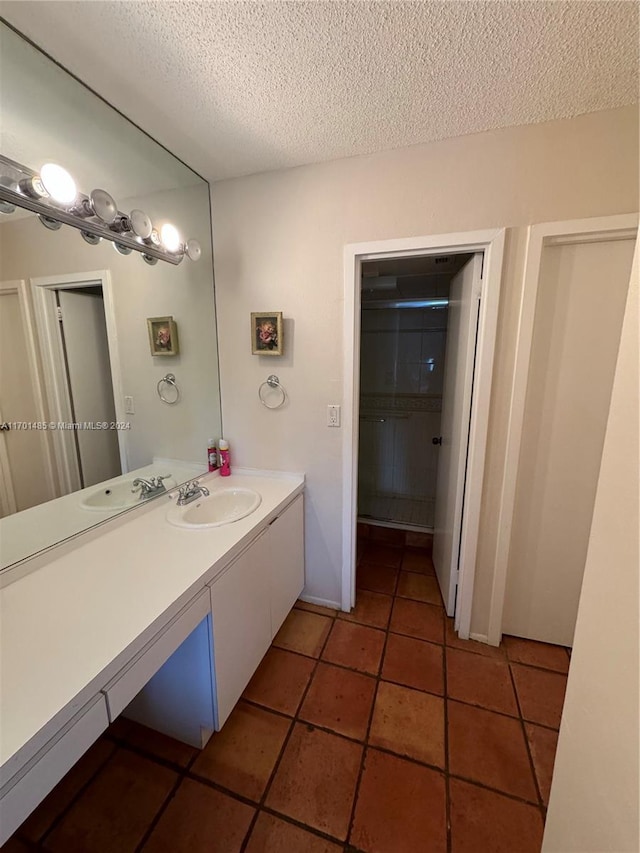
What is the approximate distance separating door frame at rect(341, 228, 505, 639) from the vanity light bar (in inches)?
34.0

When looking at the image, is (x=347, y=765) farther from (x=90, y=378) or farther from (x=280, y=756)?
(x=90, y=378)

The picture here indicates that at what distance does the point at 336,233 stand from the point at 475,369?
95cm

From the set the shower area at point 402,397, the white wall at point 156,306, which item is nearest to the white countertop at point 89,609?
the white wall at point 156,306

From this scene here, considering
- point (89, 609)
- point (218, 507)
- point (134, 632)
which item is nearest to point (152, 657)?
point (134, 632)

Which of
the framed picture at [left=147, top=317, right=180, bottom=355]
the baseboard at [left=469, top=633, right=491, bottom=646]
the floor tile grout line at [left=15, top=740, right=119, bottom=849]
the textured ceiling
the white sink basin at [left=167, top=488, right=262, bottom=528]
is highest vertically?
A: the textured ceiling

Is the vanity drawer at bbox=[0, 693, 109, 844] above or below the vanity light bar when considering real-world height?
below

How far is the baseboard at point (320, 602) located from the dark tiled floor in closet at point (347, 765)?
0.84 feet

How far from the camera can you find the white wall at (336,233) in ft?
4.30

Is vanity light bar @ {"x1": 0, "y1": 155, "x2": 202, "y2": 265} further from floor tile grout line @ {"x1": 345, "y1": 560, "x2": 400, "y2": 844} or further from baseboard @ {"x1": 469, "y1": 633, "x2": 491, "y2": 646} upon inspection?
baseboard @ {"x1": 469, "y1": 633, "x2": 491, "y2": 646}

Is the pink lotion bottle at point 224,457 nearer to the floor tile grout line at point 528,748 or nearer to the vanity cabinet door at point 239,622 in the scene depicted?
the vanity cabinet door at point 239,622

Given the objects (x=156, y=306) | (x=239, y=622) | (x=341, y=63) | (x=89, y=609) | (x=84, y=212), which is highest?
(x=341, y=63)

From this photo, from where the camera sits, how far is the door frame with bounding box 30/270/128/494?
1.13 metres

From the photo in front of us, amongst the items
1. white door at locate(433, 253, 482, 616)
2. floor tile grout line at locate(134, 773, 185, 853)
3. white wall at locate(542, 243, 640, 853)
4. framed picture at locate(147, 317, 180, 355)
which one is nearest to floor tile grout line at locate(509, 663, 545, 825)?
white door at locate(433, 253, 482, 616)

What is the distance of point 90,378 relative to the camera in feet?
4.30
